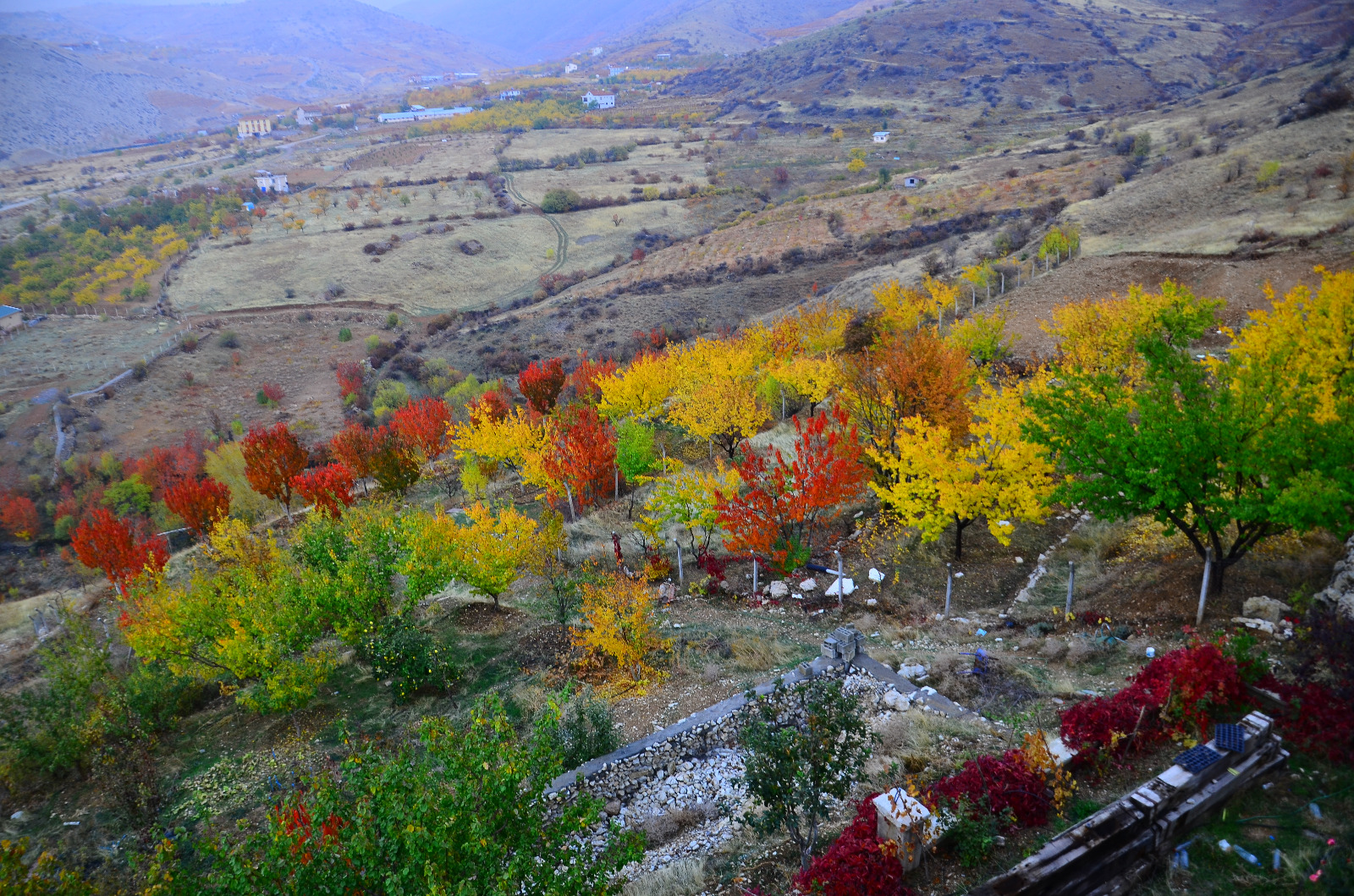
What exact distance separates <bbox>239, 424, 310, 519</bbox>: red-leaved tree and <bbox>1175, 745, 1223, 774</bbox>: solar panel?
3182cm

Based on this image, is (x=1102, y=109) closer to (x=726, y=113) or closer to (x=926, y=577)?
(x=726, y=113)

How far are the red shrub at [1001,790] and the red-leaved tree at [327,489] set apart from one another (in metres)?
23.8

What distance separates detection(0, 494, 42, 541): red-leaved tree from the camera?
42281 millimetres

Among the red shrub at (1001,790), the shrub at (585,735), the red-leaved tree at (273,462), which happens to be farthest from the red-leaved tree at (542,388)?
the red shrub at (1001,790)

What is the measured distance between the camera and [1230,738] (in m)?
8.90

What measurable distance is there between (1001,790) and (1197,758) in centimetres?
239

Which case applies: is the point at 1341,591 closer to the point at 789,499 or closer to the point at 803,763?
the point at 803,763

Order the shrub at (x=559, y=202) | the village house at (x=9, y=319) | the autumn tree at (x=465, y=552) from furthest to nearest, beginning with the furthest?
the shrub at (x=559, y=202), the village house at (x=9, y=319), the autumn tree at (x=465, y=552)

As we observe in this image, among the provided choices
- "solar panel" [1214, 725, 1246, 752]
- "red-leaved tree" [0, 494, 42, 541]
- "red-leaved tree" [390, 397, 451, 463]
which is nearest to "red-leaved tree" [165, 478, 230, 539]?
"red-leaved tree" [390, 397, 451, 463]

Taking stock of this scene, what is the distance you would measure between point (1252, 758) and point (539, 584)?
18.3 meters

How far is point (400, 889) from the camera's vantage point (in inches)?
276

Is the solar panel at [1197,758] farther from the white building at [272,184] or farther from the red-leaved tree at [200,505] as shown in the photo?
the white building at [272,184]

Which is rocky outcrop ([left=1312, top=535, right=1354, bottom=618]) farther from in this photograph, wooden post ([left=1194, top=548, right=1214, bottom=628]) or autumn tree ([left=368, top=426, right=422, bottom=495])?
autumn tree ([left=368, top=426, right=422, bottom=495])

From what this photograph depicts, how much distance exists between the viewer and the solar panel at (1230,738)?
8.80 meters
